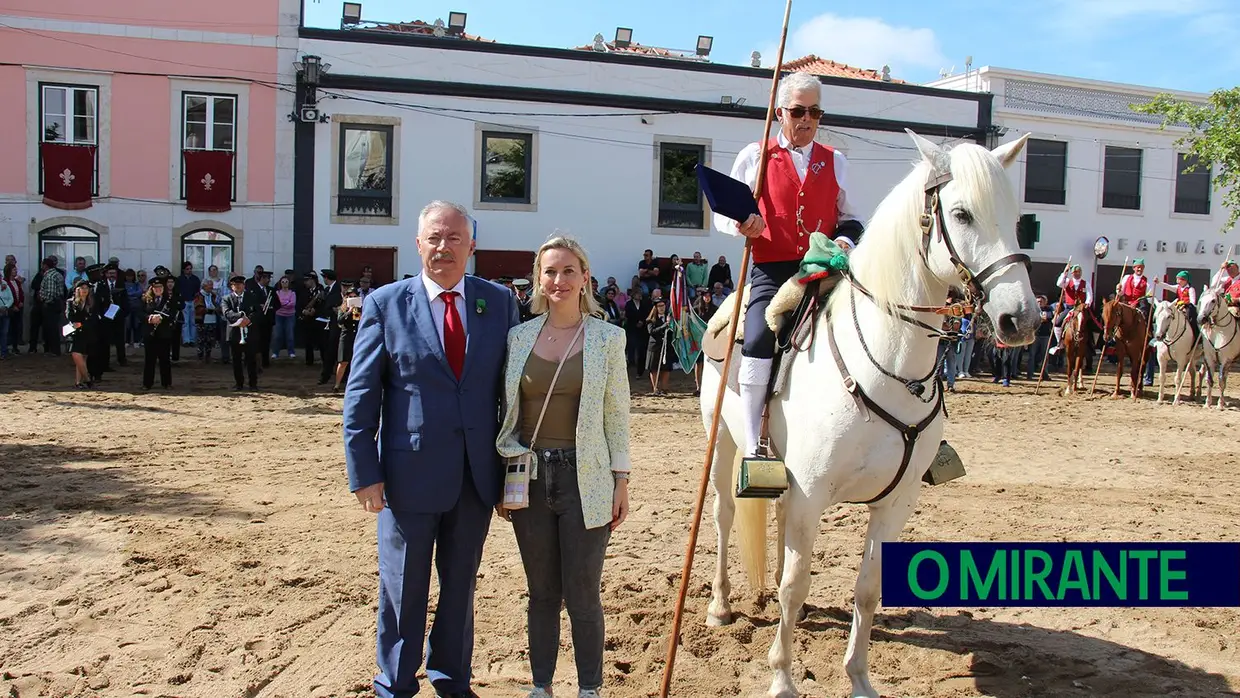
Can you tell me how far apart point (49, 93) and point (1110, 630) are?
71.0ft

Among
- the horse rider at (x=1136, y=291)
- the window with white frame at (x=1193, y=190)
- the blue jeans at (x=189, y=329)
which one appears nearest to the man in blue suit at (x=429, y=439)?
the blue jeans at (x=189, y=329)

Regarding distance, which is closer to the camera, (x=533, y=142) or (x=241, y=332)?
(x=241, y=332)

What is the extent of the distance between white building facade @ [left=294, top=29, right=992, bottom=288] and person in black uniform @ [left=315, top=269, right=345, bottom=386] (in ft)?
13.8

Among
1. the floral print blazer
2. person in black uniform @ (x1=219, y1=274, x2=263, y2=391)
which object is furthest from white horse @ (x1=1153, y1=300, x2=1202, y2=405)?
the floral print blazer

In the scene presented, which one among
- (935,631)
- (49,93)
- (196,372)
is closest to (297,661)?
(935,631)

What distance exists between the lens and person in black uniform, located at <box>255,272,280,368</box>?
54.5 feet

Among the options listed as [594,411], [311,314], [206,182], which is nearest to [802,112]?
[594,411]

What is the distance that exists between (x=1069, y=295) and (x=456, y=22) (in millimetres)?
15075

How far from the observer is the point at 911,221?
12.7 feet

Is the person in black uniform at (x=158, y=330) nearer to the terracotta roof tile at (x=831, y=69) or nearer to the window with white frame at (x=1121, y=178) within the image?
the terracotta roof tile at (x=831, y=69)

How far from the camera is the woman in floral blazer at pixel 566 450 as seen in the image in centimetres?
364

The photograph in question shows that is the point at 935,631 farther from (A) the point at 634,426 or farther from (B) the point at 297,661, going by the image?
(A) the point at 634,426

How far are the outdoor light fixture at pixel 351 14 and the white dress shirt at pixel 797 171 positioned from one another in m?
19.3

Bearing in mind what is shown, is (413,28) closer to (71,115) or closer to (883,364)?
(71,115)
